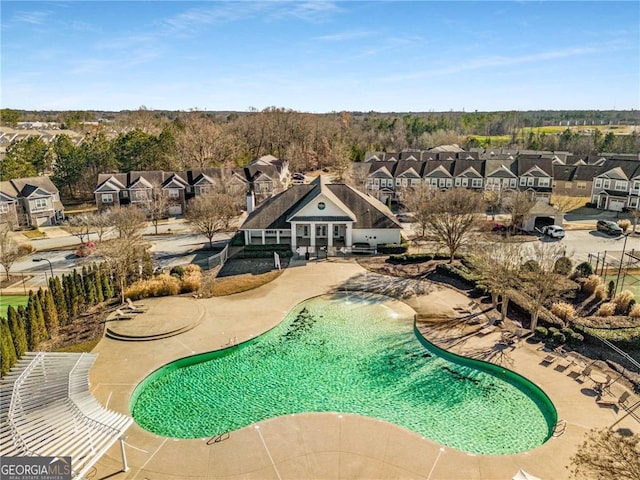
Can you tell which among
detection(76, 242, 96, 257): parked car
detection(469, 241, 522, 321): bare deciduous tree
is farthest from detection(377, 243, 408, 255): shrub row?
detection(76, 242, 96, 257): parked car

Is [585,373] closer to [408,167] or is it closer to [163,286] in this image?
[163,286]

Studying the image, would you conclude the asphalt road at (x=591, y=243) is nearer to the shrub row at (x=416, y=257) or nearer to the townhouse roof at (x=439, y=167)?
the shrub row at (x=416, y=257)

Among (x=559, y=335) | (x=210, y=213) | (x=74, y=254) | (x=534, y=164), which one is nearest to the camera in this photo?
(x=559, y=335)

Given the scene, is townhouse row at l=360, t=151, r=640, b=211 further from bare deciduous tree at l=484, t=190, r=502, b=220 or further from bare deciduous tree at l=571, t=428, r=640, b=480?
bare deciduous tree at l=571, t=428, r=640, b=480


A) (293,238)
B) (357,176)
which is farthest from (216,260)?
(357,176)

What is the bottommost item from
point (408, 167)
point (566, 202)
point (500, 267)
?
point (566, 202)

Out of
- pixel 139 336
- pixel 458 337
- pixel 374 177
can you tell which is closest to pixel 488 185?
pixel 374 177

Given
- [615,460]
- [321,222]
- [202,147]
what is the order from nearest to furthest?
[615,460] → [321,222] → [202,147]
